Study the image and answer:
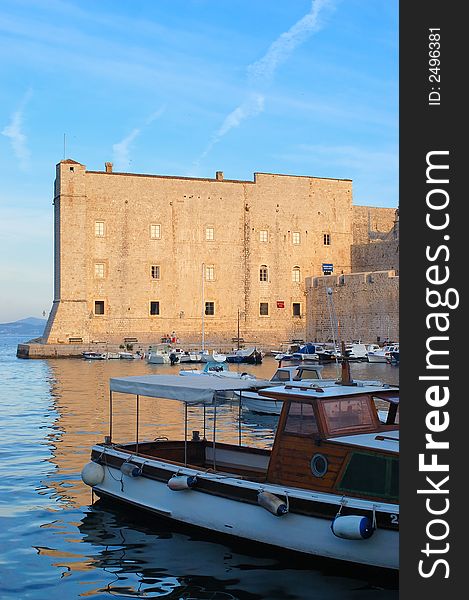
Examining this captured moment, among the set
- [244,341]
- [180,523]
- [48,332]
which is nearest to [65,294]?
[48,332]

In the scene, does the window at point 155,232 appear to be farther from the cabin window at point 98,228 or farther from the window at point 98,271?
the window at point 98,271

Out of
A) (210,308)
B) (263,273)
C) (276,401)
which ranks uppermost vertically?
(263,273)

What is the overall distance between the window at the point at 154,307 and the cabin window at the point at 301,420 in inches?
1688

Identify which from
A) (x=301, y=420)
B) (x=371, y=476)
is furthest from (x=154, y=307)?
(x=371, y=476)

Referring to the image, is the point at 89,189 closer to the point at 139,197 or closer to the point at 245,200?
the point at 139,197

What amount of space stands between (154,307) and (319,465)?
43.4m

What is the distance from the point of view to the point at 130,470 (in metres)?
10.5

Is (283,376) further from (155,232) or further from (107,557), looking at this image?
(155,232)

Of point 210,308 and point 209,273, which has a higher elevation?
point 209,273

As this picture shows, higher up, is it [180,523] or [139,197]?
[139,197]

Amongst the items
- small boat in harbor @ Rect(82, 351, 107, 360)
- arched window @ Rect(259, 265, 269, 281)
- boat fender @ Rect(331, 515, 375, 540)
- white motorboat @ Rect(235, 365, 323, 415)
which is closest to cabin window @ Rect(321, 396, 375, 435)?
boat fender @ Rect(331, 515, 375, 540)

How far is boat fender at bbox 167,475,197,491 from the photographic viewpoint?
9.55 m

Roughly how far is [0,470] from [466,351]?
9.89 meters

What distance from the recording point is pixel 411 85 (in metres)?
5.56
